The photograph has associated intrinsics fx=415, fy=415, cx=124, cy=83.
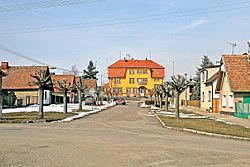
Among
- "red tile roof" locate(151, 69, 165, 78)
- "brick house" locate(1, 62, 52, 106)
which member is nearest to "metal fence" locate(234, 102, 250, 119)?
"brick house" locate(1, 62, 52, 106)

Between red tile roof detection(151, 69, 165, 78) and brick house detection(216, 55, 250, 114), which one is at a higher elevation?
red tile roof detection(151, 69, 165, 78)

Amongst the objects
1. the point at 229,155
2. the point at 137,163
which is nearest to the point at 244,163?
the point at 229,155

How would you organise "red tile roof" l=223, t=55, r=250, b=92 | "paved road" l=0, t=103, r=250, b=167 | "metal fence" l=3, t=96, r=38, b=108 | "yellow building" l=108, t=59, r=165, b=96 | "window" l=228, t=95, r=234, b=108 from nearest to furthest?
"paved road" l=0, t=103, r=250, b=167, "red tile roof" l=223, t=55, r=250, b=92, "window" l=228, t=95, r=234, b=108, "metal fence" l=3, t=96, r=38, b=108, "yellow building" l=108, t=59, r=165, b=96

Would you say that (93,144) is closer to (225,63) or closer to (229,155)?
(229,155)

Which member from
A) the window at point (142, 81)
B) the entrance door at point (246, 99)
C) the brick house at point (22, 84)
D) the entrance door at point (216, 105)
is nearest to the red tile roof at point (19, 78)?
the brick house at point (22, 84)

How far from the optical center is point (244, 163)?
11.6m

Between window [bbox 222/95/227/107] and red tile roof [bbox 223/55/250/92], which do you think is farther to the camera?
window [bbox 222/95/227/107]

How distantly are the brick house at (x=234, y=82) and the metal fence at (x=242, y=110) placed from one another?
882 mm

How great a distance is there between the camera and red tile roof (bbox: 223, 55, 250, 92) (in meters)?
40.6

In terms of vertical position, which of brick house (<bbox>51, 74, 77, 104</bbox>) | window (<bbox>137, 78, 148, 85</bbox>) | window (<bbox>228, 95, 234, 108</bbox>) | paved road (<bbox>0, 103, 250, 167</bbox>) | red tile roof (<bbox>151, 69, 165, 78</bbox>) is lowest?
paved road (<bbox>0, 103, 250, 167</bbox>)

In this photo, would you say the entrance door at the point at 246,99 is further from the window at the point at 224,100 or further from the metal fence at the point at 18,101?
the metal fence at the point at 18,101

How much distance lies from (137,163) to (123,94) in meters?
112

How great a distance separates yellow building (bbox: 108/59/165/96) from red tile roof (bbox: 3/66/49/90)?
5425cm

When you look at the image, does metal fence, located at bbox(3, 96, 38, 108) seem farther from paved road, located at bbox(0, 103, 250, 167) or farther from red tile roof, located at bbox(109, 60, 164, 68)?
red tile roof, located at bbox(109, 60, 164, 68)
